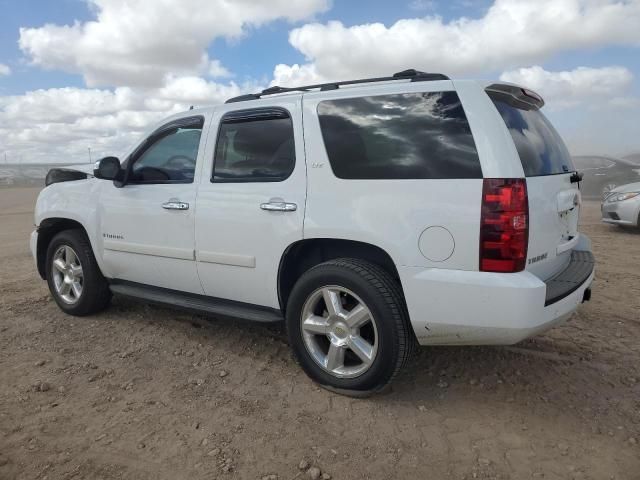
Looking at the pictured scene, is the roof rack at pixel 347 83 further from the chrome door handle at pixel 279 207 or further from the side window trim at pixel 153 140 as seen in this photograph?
the chrome door handle at pixel 279 207

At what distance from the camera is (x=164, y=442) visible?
8.69 feet

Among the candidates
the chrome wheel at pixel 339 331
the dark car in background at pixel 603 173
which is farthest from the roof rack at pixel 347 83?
the dark car in background at pixel 603 173

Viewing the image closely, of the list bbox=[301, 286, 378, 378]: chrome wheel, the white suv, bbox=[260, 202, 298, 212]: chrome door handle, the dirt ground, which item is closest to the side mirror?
the white suv

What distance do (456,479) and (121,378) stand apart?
7.51 feet

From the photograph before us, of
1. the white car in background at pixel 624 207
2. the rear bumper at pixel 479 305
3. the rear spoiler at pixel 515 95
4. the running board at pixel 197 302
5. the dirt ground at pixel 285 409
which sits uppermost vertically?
the rear spoiler at pixel 515 95

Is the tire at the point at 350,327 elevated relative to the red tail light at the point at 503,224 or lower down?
lower down

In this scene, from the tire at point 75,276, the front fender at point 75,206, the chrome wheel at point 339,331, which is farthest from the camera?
the tire at point 75,276

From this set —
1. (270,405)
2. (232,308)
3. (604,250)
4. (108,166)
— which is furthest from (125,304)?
(604,250)

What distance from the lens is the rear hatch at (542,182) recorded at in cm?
269

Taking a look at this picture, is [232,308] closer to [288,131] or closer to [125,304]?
[288,131]

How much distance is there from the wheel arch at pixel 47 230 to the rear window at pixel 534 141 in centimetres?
366

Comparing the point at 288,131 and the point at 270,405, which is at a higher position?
the point at 288,131

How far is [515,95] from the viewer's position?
2.99 m

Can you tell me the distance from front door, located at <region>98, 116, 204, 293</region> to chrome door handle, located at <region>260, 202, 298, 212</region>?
2.20 ft
